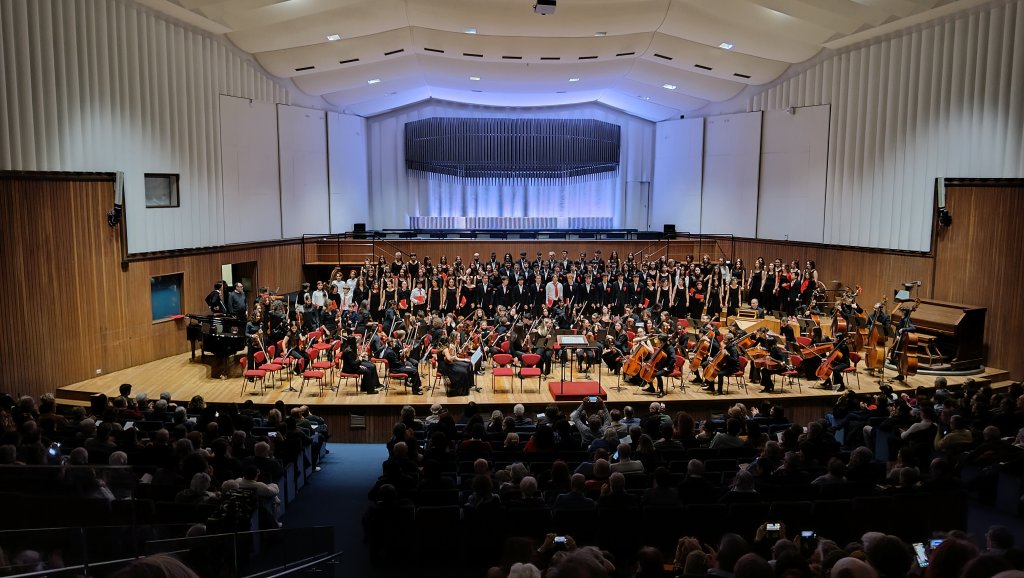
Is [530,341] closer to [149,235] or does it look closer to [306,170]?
[149,235]

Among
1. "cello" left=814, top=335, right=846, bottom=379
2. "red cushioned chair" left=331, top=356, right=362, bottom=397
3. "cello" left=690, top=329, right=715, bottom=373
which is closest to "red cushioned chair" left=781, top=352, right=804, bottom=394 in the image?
"cello" left=814, top=335, right=846, bottom=379

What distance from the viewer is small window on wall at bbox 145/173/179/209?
14.4 m

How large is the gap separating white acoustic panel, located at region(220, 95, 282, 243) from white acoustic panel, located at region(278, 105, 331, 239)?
0.39m

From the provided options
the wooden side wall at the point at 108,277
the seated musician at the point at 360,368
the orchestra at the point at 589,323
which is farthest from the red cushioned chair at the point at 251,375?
the wooden side wall at the point at 108,277

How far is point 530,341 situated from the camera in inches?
518

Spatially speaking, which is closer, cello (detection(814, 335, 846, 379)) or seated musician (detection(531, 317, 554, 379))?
cello (detection(814, 335, 846, 379))

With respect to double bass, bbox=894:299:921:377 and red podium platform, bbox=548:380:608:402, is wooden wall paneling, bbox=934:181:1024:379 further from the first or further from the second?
red podium platform, bbox=548:380:608:402

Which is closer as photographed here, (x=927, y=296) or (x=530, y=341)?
(x=530, y=341)

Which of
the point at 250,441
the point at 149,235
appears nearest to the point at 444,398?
the point at 250,441

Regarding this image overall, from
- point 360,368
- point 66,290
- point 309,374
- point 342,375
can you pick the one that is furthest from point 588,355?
point 66,290

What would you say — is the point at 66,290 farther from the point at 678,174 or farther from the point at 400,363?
the point at 678,174

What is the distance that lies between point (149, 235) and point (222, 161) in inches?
122

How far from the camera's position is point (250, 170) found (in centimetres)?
1783

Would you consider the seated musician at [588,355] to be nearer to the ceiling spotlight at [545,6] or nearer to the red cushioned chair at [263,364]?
the red cushioned chair at [263,364]
